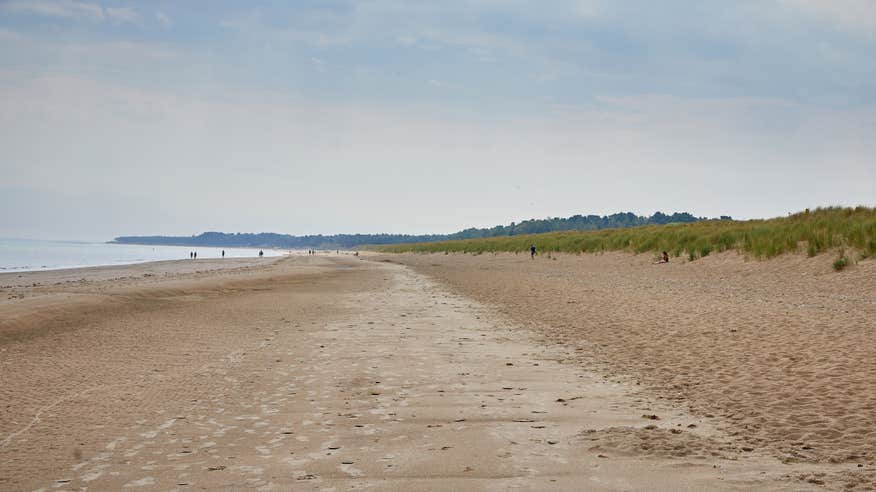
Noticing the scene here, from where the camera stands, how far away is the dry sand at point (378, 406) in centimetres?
522

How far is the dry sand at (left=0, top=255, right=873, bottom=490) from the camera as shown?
522cm

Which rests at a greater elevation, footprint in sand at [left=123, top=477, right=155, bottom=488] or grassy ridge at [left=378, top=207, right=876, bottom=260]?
grassy ridge at [left=378, top=207, right=876, bottom=260]

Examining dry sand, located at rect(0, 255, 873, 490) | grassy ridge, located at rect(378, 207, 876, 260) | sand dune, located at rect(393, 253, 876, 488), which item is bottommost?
dry sand, located at rect(0, 255, 873, 490)

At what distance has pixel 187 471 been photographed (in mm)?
5289

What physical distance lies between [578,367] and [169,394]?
6194 mm

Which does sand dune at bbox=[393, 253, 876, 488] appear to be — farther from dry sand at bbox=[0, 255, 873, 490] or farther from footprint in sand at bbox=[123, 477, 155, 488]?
footprint in sand at bbox=[123, 477, 155, 488]

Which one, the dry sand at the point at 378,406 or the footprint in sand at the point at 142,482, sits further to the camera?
the dry sand at the point at 378,406

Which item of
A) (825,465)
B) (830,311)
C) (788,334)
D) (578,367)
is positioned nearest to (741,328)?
(788,334)

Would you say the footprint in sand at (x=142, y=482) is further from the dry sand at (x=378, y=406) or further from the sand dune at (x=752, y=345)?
the sand dune at (x=752, y=345)

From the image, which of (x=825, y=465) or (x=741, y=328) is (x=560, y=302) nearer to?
(x=741, y=328)

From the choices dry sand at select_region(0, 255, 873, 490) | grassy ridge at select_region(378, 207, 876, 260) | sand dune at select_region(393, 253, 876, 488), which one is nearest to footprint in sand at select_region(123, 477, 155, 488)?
dry sand at select_region(0, 255, 873, 490)

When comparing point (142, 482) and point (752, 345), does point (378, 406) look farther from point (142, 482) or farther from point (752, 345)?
point (752, 345)

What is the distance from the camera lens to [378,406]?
762 centimetres

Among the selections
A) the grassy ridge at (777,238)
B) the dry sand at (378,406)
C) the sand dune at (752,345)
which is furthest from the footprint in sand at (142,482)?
the grassy ridge at (777,238)
